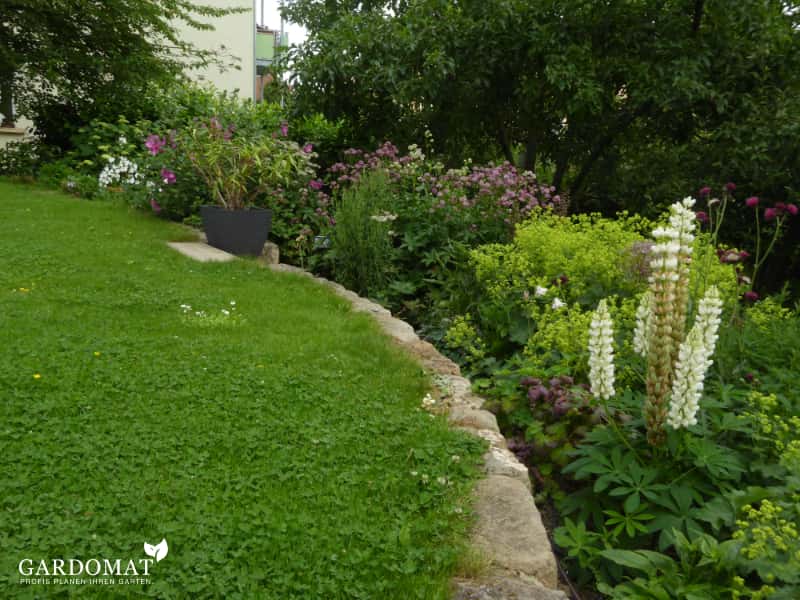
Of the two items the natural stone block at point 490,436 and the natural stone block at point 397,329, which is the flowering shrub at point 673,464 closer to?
the natural stone block at point 490,436

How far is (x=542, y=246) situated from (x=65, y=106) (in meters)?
9.75

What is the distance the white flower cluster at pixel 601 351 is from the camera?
107 inches

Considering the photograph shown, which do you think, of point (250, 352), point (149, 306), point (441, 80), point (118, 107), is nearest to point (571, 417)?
point (250, 352)

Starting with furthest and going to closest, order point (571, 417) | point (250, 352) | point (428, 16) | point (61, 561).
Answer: point (428, 16) → point (250, 352) → point (571, 417) → point (61, 561)

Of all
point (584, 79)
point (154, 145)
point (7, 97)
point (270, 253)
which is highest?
point (584, 79)

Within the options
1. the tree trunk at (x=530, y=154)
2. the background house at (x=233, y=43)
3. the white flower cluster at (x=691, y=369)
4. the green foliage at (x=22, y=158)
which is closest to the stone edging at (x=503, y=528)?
the white flower cluster at (x=691, y=369)

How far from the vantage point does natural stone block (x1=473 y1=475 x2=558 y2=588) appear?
90.0 inches

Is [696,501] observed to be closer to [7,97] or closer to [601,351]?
[601,351]

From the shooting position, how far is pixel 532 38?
8242 mm

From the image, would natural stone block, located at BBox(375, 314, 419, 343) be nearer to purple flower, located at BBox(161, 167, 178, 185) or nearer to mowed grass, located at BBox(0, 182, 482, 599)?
mowed grass, located at BBox(0, 182, 482, 599)

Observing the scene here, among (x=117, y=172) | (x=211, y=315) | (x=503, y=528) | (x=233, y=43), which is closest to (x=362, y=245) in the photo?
(x=211, y=315)

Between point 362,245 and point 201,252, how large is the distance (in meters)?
1.55

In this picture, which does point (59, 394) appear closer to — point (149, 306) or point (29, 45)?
point (149, 306)

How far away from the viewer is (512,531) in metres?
2.44
